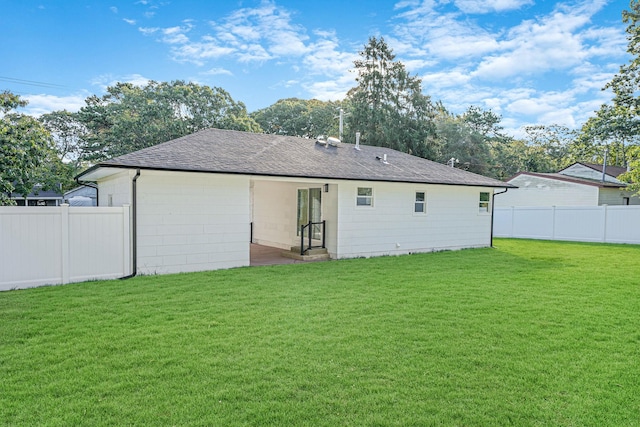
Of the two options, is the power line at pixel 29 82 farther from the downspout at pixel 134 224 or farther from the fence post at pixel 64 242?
the fence post at pixel 64 242

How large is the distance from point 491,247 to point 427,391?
1241 centimetres

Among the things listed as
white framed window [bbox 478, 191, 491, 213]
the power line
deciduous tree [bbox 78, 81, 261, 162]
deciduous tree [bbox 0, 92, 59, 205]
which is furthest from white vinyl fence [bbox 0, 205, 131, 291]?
the power line

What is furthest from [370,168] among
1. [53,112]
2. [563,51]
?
[53,112]

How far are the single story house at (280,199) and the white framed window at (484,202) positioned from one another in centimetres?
4

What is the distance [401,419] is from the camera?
114 inches

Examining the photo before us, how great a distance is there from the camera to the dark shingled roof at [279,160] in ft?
29.8

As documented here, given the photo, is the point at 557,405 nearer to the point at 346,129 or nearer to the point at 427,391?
the point at 427,391

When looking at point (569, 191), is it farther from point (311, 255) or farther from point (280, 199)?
point (311, 255)

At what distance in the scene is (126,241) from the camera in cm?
825

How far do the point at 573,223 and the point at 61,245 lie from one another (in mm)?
18356

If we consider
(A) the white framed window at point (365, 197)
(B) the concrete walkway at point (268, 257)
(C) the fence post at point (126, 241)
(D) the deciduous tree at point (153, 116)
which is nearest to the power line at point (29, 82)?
(D) the deciduous tree at point (153, 116)

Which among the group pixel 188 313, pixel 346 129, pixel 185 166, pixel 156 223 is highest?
pixel 346 129

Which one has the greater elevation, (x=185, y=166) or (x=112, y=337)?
(x=185, y=166)

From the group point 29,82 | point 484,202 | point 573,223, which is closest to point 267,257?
point 484,202
